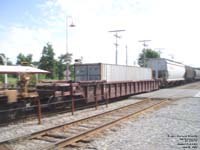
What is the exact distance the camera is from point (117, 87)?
22.6 m

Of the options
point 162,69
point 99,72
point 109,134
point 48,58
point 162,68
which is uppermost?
point 48,58

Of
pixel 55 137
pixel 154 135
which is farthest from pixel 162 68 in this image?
pixel 55 137

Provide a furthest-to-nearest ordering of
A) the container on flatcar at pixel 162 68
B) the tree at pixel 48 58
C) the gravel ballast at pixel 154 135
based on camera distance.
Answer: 1. the tree at pixel 48 58
2. the container on flatcar at pixel 162 68
3. the gravel ballast at pixel 154 135

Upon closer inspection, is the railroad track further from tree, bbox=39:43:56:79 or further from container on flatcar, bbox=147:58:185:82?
tree, bbox=39:43:56:79

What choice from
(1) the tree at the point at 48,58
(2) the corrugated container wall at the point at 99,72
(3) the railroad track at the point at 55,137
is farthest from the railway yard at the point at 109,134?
(1) the tree at the point at 48,58

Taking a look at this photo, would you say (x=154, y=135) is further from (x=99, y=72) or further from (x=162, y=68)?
(x=162, y=68)

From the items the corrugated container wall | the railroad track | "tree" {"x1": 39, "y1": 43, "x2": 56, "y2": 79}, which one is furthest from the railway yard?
"tree" {"x1": 39, "y1": 43, "x2": 56, "y2": 79}

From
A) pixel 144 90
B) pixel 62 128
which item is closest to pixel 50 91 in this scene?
pixel 62 128

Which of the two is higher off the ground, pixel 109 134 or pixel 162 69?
pixel 162 69

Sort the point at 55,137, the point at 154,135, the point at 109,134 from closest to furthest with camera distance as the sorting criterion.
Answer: the point at 55,137
the point at 154,135
the point at 109,134

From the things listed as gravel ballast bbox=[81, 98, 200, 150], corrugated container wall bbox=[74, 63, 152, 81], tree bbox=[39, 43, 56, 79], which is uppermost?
tree bbox=[39, 43, 56, 79]

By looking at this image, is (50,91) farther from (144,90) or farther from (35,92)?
(144,90)

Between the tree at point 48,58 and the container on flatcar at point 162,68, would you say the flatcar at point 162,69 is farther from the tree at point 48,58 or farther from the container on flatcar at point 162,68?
the tree at point 48,58

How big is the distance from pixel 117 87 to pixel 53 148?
1478cm
